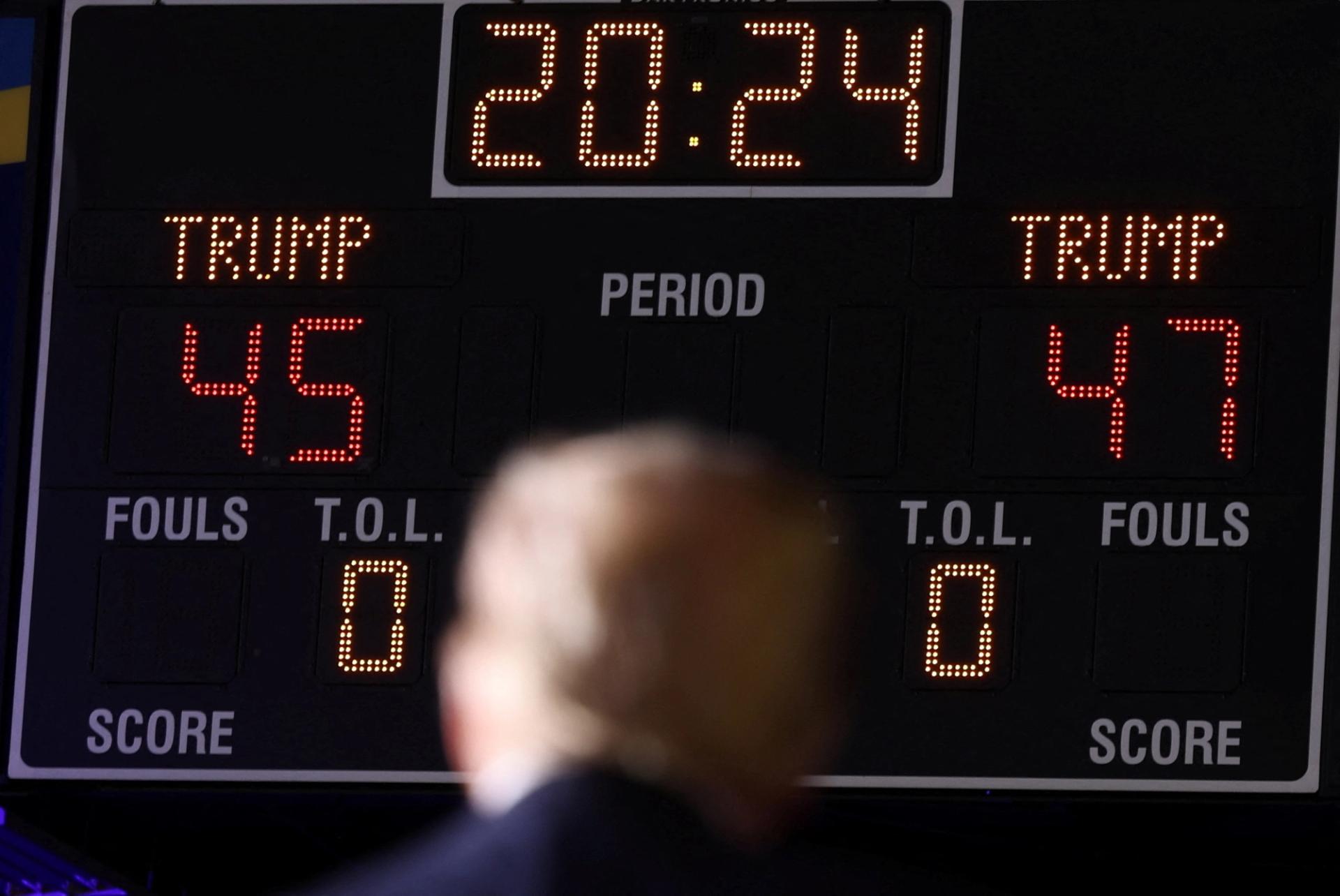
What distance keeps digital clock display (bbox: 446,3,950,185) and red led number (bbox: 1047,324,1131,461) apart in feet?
1.31

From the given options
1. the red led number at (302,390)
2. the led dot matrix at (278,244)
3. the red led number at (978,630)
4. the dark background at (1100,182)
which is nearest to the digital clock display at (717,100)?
the dark background at (1100,182)

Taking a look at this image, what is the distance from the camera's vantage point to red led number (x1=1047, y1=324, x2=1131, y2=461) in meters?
5.05

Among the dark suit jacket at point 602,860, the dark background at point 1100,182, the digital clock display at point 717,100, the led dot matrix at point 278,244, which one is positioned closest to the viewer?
the dark suit jacket at point 602,860

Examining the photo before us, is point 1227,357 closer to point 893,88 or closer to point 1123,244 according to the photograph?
point 1123,244

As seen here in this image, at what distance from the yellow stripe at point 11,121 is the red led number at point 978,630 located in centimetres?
265

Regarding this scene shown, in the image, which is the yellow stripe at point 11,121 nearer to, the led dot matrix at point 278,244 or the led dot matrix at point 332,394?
the led dot matrix at point 278,244

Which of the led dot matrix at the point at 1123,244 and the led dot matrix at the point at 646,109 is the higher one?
the led dot matrix at the point at 646,109

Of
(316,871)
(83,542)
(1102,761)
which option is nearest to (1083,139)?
(1102,761)

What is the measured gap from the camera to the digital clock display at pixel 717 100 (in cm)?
529

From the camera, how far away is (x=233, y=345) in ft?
17.6

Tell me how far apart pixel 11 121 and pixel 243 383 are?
166 cm

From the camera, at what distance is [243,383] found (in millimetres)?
5332

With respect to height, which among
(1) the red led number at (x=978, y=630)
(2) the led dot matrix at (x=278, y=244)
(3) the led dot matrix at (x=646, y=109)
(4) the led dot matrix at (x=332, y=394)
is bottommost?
(1) the red led number at (x=978, y=630)

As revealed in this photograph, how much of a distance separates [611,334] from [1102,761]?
3.77 feet
